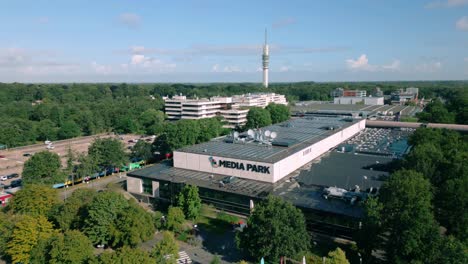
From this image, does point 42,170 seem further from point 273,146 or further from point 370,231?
point 370,231

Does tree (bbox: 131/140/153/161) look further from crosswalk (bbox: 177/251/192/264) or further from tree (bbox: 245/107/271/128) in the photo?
crosswalk (bbox: 177/251/192/264)

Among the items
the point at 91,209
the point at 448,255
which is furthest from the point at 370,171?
the point at 91,209

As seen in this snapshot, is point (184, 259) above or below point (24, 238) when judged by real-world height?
below

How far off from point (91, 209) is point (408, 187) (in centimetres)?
2899

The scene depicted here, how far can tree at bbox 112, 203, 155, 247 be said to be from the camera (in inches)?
1243

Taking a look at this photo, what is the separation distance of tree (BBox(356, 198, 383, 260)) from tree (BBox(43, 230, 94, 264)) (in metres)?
22.8

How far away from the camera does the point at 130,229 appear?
103ft

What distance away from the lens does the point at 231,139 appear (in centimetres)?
5966

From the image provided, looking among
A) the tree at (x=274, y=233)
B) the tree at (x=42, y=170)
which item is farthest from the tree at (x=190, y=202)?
the tree at (x=42, y=170)

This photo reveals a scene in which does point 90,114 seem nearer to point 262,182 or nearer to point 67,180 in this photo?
point 67,180

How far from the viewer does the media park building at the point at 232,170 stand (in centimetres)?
4238

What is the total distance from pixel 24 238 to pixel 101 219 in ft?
21.3

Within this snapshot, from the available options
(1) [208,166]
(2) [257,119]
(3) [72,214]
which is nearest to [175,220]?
(3) [72,214]

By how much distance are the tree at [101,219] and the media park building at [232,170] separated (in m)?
11.6
